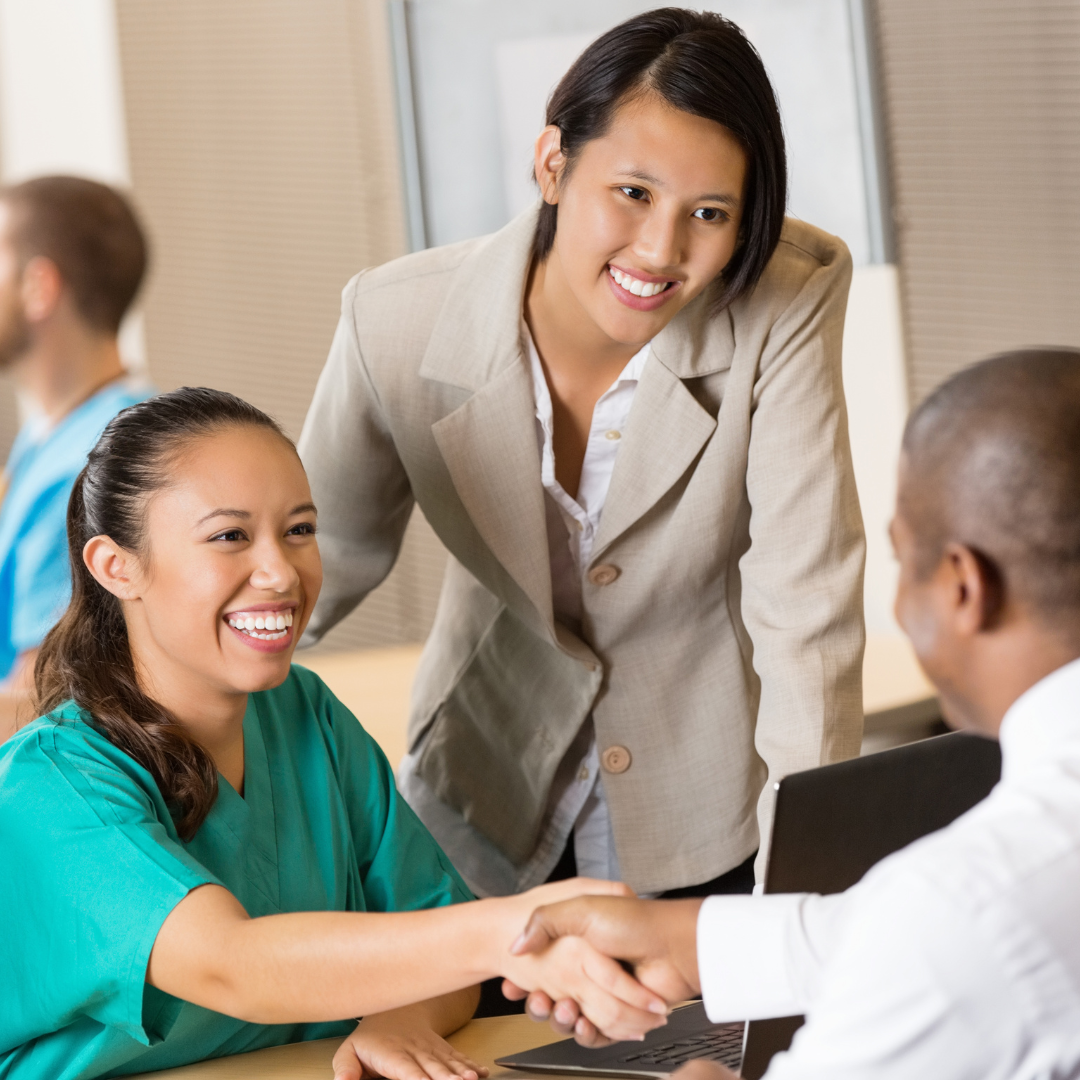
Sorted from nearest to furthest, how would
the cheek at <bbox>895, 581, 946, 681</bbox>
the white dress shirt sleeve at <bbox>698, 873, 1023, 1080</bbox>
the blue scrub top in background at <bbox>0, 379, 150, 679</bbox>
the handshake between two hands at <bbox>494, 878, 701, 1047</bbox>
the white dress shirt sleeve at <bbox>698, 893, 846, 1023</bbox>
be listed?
the white dress shirt sleeve at <bbox>698, 873, 1023, 1080</bbox> → the cheek at <bbox>895, 581, 946, 681</bbox> → the white dress shirt sleeve at <bbox>698, 893, 846, 1023</bbox> → the handshake between two hands at <bbox>494, 878, 701, 1047</bbox> → the blue scrub top in background at <bbox>0, 379, 150, 679</bbox>

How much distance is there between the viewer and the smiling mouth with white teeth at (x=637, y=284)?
1347mm

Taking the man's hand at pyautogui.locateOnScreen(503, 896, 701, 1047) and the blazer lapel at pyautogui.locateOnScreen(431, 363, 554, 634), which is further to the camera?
the blazer lapel at pyautogui.locateOnScreen(431, 363, 554, 634)

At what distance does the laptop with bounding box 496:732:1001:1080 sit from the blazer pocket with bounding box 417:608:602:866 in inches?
19.4

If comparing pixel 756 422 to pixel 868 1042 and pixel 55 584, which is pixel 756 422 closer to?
pixel 868 1042

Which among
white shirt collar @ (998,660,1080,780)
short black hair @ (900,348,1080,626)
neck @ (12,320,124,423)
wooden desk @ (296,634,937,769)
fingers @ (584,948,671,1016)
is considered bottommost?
wooden desk @ (296,634,937,769)

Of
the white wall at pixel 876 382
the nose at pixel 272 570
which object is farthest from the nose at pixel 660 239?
the white wall at pixel 876 382

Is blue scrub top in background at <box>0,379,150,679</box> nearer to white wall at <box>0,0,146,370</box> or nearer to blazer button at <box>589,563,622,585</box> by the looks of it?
blazer button at <box>589,563,622,585</box>

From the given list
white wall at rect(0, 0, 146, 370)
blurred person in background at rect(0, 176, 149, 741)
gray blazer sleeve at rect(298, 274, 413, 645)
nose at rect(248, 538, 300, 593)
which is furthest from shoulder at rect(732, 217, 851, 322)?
white wall at rect(0, 0, 146, 370)

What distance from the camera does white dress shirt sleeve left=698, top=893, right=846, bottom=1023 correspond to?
3.06 feet

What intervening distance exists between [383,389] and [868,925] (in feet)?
3.12

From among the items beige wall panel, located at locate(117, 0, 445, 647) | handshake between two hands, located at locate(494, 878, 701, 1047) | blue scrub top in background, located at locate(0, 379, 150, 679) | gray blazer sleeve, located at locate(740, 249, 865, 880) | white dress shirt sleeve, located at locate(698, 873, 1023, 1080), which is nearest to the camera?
white dress shirt sleeve, located at locate(698, 873, 1023, 1080)

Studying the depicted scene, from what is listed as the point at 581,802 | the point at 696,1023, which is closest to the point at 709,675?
the point at 581,802

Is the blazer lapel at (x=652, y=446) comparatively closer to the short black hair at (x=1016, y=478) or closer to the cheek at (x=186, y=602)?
the cheek at (x=186, y=602)

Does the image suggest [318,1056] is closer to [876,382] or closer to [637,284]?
[637,284]
